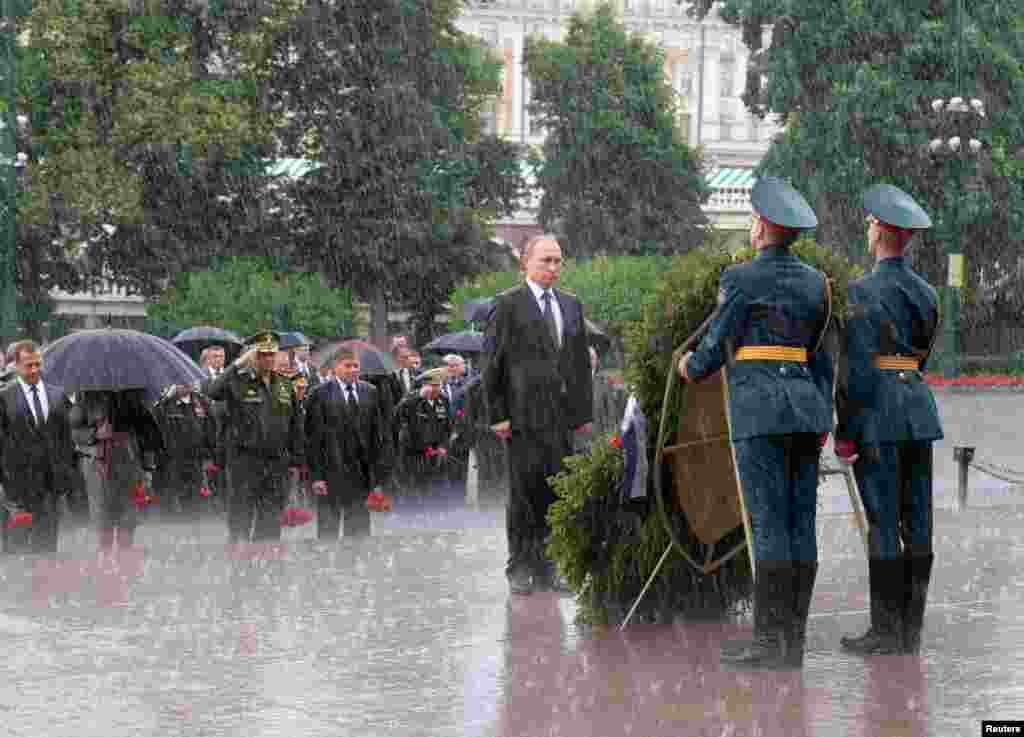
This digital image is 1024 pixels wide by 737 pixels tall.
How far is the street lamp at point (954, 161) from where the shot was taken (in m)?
45.8

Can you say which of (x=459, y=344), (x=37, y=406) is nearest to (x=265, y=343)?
(x=37, y=406)

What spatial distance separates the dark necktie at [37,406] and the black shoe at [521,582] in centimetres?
474

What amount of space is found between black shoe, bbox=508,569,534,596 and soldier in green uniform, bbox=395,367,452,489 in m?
9.52

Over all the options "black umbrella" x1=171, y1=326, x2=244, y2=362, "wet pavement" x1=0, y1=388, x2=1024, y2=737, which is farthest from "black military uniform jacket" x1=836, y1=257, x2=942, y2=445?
"black umbrella" x1=171, y1=326, x2=244, y2=362

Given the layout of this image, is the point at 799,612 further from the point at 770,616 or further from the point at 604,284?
the point at 604,284

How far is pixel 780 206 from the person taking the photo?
862 centimetres

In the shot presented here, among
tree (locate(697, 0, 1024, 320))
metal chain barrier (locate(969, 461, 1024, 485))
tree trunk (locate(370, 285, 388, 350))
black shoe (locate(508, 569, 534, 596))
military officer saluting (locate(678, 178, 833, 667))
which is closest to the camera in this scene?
military officer saluting (locate(678, 178, 833, 667))

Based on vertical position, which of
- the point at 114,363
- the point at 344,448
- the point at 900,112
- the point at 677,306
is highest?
the point at 900,112

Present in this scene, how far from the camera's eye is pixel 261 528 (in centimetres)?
1502

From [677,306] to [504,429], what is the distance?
6.40 feet

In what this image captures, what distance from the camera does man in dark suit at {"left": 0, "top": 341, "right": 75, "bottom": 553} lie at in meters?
14.3

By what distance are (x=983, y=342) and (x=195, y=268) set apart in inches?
739

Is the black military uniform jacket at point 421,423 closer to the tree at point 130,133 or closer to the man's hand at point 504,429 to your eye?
the man's hand at point 504,429

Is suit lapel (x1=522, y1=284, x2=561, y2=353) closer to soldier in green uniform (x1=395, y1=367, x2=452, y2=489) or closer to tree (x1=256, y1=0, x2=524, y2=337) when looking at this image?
soldier in green uniform (x1=395, y1=367, x2=452, y2=489)
